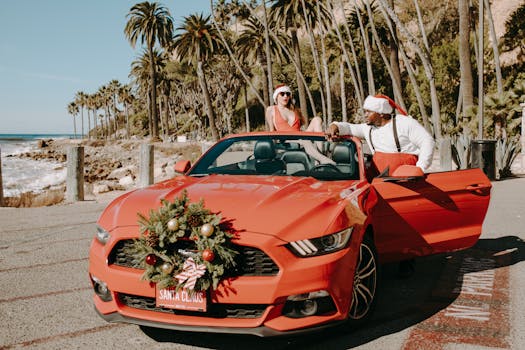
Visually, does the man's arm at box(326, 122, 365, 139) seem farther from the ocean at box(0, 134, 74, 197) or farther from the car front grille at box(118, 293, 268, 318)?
the ocean at box(0, 134, 74, 197)

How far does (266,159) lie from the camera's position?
17.6 ft

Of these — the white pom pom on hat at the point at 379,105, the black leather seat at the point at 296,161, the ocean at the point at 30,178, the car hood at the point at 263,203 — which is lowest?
the ocean at the point at 30,178

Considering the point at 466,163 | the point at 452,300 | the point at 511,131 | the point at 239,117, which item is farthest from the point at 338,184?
the point at 239,117

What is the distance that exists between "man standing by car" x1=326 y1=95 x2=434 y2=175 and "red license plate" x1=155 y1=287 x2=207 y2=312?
2.77 meters

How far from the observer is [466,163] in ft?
54.8

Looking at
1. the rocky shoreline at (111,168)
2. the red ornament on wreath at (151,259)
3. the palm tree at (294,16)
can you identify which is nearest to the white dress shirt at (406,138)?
the red ornament on wreath at (151,259)

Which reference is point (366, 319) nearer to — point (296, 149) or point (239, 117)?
point (296, 149)

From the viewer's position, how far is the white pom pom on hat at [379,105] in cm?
579

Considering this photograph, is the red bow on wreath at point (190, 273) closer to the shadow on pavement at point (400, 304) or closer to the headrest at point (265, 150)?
the shadow on pavement at point (400, 304)

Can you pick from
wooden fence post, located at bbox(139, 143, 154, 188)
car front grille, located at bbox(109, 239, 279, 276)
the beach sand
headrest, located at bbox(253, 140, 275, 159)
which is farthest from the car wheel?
wooden fence post, located at bbox(139, 143, 154, 188)

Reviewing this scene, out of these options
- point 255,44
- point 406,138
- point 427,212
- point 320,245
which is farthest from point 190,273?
point 255,44

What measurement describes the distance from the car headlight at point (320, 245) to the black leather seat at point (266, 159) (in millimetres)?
1590

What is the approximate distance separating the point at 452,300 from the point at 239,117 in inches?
2897

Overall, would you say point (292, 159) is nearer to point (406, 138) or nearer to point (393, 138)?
point (393, 138)
